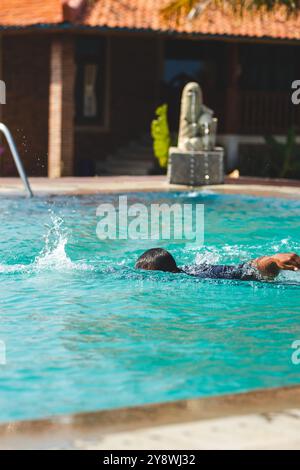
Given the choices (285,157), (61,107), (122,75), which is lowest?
(285,157)

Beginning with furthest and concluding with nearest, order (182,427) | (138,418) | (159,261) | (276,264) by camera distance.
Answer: (159,261), (276,264), (138,418), (182,427)

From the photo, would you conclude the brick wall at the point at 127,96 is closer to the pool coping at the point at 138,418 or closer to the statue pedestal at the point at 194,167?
the statue pedestal at the point at 194,167

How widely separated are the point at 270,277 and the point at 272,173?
13316mm

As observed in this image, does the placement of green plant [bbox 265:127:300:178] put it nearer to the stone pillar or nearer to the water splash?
the stone pillar

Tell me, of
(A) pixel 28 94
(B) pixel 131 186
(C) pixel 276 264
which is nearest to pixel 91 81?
(A) pixel 28 94

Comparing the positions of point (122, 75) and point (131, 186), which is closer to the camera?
point (131, 186)

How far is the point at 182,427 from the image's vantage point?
4812mm

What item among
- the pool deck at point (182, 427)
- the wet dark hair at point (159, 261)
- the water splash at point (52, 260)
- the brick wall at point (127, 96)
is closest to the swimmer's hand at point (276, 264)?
the wet dark hair at point (159, 261)

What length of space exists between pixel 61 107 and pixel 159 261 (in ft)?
39.3

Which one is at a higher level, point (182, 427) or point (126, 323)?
point (182, 427)

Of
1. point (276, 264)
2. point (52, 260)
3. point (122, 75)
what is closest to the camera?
point (276, 264)

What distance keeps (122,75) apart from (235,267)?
1582 centimetres

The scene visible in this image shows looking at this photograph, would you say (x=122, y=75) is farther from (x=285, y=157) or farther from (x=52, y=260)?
(x=52, y=260)

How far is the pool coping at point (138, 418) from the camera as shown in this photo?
15.6 feet
